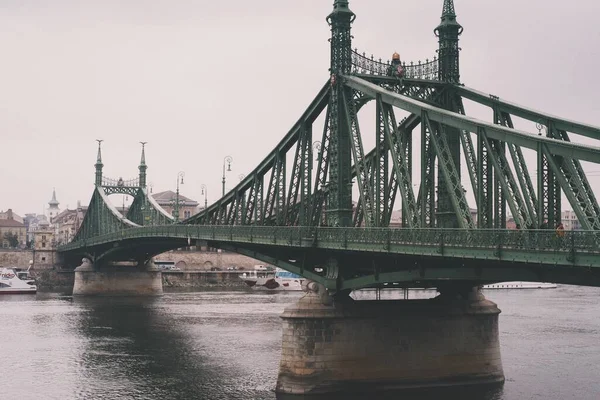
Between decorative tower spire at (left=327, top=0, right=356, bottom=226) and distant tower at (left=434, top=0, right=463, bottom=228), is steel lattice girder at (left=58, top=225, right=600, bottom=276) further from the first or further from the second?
distant tower at (left=434, top=0, right=463, bottom=228)

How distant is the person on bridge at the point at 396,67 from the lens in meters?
49.1

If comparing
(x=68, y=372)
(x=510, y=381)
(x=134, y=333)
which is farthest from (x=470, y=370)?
(x=134, y=333)

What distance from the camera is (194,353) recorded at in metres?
63.4

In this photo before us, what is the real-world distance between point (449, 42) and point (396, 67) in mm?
3151

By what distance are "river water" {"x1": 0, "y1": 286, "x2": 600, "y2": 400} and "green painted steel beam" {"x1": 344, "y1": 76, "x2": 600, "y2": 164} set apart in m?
14.7

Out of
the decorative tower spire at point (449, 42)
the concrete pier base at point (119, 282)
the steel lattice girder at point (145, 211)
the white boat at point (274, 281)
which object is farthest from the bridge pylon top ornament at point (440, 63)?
the white boat at point (274, 281)

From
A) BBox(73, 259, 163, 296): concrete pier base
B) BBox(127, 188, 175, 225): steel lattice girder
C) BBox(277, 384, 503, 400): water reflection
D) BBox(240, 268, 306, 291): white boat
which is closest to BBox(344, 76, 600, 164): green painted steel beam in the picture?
BBox(277, 384, 503, 400): water reflection

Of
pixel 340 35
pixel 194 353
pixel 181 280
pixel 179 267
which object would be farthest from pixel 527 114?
pixel 179 267

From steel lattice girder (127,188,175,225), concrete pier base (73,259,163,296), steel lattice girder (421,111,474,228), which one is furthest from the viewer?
concrete pier base (73,259,163,296)

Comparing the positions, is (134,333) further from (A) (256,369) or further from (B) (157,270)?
(B) (157,270)

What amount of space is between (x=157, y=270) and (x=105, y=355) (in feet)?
221

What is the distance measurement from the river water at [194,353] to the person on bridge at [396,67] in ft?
56.6

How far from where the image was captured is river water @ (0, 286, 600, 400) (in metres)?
48.5

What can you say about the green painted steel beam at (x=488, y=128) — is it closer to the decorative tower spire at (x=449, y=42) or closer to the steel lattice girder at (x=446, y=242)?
the steel lattice girder at (x=446, y=242)
